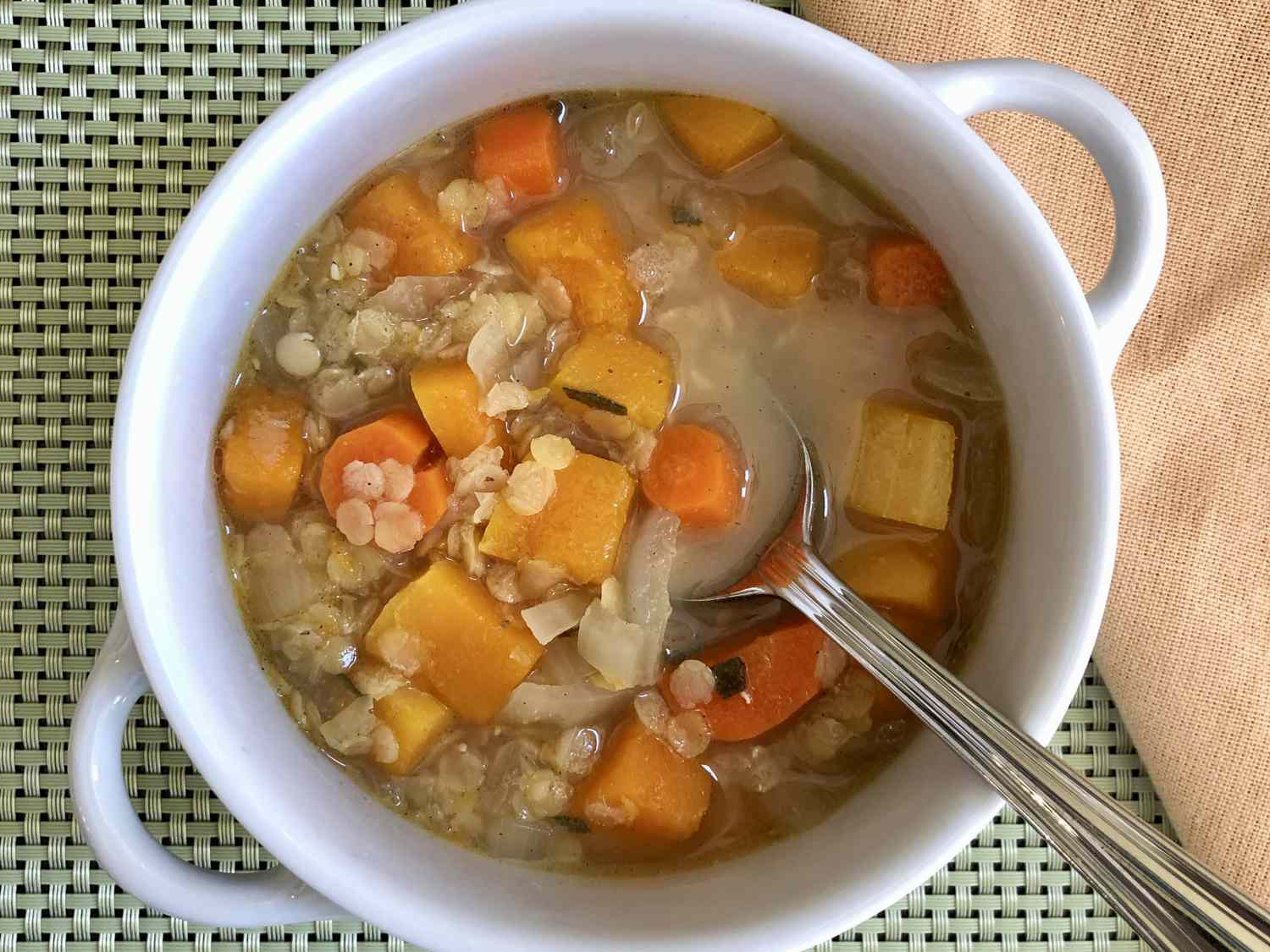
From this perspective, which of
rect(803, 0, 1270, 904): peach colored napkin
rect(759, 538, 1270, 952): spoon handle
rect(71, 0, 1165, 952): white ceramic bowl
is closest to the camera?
rect(759, 538, 1270, 952): spoon handle

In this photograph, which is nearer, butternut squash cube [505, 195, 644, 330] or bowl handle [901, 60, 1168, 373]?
bowl handle [901, 60, 1168, 373]

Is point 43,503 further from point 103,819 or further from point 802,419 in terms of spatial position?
point 802,419

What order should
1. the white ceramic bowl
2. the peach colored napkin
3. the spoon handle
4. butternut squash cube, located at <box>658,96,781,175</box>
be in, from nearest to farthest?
the spoon handle → the white ceramic bowl → butternut squash cube, located at <box>658,96,781,175</box> → the peach colored napkin

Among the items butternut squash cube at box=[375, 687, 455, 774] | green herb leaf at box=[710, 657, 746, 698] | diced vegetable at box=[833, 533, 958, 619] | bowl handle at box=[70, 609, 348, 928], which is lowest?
bowl handle at box=[70, 609, 348, 928]

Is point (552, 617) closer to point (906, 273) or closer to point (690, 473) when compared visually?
point (690, 473)

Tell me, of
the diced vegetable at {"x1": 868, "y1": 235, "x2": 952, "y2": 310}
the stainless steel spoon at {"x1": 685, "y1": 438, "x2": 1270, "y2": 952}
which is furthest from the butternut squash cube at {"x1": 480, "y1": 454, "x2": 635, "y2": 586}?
the diced vegetable at {"x1": 868, "y1": 235, "x2": 952, "y2": 310}

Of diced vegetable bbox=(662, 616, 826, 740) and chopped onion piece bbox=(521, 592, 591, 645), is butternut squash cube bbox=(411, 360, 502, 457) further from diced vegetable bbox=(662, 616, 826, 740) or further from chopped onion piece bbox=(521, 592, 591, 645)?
diced vegetable bbox=(662, 616, 826, 740)

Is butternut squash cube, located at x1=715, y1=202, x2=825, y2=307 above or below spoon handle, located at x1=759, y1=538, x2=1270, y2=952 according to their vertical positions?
above

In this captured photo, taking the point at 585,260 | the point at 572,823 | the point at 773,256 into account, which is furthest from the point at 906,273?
the point at 572,823
